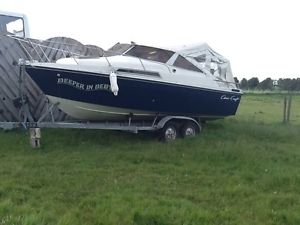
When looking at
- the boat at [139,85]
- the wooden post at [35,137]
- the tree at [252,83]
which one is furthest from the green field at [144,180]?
the tree at [252,83]

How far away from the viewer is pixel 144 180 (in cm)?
648

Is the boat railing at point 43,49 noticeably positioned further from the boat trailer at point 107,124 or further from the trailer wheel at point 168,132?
the trailer wheel at point 168,132

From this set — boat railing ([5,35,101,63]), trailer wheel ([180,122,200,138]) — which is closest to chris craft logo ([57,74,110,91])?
boat railing ([5,35,101,63])

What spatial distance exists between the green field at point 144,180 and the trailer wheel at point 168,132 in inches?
10.0

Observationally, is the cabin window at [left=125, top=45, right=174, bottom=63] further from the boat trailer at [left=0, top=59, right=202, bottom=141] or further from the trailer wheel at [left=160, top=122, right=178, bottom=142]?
the trailer wheel at [left=160, top=122, right=178, bottom=142]

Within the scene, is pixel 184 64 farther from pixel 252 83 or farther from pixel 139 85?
pixel 252 83

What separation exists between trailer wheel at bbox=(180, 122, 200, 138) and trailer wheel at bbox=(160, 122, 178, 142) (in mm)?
226

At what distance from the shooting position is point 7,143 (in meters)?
8.82

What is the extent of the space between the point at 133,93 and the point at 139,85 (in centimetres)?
21

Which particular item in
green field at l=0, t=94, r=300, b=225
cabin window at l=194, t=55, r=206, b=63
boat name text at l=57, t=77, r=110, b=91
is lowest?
green field at l=0, t=94, r=300, b=225

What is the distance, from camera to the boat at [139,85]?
8.63 metres

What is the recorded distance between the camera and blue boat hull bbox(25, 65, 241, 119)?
8.60m

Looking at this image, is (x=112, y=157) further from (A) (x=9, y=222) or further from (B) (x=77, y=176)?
(A) (x=9, y=222)

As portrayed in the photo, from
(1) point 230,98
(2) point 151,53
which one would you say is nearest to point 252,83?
(1) point 230,98
